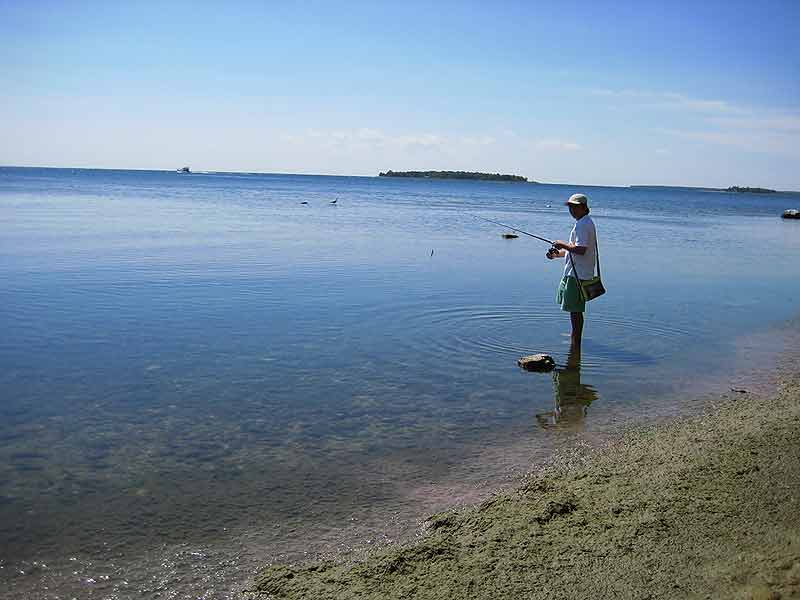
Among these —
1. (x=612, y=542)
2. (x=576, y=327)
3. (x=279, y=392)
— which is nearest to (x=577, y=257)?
(x=576, y=327)

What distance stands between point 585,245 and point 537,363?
5.96 ft

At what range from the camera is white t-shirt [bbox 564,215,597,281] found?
9.72 meters

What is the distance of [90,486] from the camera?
5.77m

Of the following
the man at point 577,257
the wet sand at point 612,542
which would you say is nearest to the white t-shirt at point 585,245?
the man at point 577,257

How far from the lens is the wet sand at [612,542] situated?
157 inches

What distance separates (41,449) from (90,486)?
1.01 metres

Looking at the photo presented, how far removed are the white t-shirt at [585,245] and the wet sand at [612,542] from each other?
13.7ft

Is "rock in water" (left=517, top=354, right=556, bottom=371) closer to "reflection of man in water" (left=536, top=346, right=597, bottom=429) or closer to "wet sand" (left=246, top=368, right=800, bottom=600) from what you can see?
"reflection of man in water" (left=536, top=346, right=597, bottom=429)

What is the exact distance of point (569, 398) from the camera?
8.29 meters

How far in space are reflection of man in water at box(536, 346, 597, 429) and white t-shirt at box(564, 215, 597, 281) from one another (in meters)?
1.24

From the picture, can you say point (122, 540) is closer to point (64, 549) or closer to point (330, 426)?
point (64, 549)

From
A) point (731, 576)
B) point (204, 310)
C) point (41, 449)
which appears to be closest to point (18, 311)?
point (204, 310)

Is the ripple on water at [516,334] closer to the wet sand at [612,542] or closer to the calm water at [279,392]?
the calm water at [279,392]

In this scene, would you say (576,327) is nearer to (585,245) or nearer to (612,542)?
(585,245)
